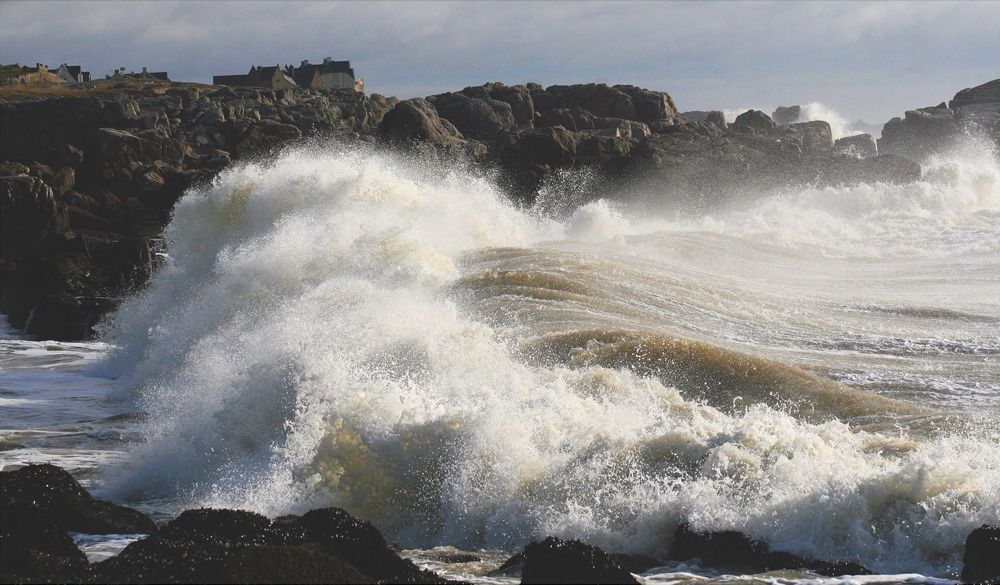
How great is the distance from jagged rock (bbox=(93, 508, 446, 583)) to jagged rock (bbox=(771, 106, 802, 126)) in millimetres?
60168

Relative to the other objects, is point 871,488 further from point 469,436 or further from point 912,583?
point 469,436

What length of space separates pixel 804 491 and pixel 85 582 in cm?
433

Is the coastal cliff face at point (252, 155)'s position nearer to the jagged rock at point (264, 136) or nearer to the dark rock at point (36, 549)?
the jagged rock at point (264, 136)

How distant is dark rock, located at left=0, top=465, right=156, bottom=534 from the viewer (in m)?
6.48

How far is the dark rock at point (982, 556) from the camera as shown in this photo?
18.7 ft

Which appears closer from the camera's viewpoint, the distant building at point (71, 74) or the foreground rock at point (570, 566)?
the foreground rock at point (570, 566)

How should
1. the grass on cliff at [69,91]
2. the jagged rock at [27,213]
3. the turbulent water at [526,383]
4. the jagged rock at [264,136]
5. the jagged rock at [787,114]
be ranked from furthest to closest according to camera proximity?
the jagged rock at [787,114]
the grass on cliff at [69,91]
the jagged rock at [264,136]
the jagged rock at [27,213]
the turbulent water at [526,383]

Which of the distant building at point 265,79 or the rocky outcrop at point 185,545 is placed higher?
the distant building at point 265,79

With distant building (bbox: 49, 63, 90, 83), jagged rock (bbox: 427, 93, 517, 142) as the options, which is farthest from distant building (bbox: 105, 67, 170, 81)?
jagged rock (bbox: 427, 93, 517, 142)

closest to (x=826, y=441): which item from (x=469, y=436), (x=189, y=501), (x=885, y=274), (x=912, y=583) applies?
(x=912, y=583)

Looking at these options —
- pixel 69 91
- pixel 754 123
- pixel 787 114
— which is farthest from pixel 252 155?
pixel 787 114

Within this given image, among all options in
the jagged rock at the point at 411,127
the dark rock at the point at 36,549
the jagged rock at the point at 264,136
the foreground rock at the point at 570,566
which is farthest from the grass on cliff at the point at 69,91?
the foreground rock at the point at 570,566

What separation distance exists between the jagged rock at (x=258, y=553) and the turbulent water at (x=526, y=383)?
156cm

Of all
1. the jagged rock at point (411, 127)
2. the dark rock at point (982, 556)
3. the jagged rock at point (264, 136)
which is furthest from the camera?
the jagged rock at point (264, 136)
